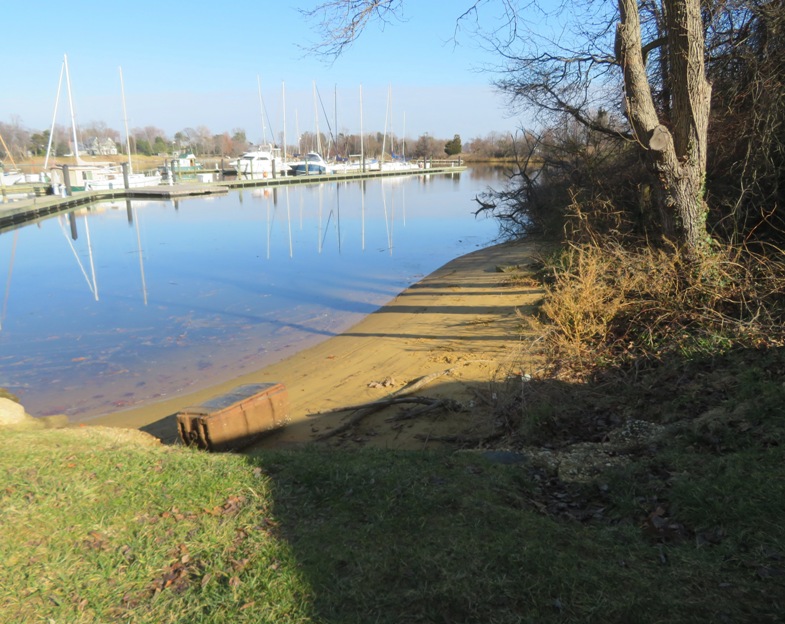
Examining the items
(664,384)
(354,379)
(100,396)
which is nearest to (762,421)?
(664,384)

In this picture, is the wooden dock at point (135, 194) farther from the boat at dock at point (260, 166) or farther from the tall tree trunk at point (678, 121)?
the tall tree trunk at point (678, 121)

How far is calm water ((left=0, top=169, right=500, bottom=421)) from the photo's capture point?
1116 centimetres

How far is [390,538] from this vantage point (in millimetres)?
3572

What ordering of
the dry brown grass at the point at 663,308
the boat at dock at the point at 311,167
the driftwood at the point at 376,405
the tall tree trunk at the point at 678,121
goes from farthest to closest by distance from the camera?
the boat at dock at the point at 311,167, the tall tree trunk at the point at 678,121, the driftwood at the point at 376,405, the dry brown grass at the point at 663,308

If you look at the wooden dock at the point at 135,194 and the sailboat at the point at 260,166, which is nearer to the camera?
the wooden dock at the point at 135,194

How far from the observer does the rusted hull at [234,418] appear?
20.9ft

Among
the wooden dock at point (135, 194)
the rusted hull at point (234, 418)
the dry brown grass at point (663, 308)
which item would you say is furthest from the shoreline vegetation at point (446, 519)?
the wooden dock at point (135, 194)

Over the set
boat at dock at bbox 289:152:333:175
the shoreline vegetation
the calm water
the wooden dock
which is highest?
boat at dock at bbox 289:152:333:175

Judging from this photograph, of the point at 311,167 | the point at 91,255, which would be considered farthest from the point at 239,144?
the point at 91,255

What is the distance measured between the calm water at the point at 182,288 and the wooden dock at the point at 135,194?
5.57 ft

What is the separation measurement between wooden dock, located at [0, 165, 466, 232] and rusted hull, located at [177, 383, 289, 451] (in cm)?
2972

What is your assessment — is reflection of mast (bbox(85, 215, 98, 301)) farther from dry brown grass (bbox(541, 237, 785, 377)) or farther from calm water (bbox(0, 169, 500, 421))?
dry brown grass (bbox(541, 237, 785, 377))

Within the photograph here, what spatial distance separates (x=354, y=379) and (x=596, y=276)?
414cm

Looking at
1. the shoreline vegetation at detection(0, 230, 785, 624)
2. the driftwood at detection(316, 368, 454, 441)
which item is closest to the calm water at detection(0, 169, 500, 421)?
the driftwood at detection(316, 368, 454, 441)
